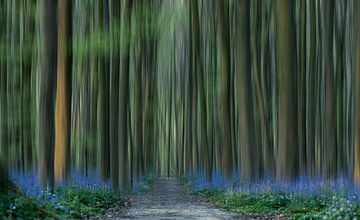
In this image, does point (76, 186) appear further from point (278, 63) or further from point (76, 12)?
point (76, 12)

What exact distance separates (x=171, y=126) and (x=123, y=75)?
28.8 metres

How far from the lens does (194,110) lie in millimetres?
28625

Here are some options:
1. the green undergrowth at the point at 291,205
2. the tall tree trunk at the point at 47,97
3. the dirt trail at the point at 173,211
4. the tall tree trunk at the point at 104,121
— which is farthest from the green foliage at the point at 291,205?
the tall tree trunk at the point at 47,97

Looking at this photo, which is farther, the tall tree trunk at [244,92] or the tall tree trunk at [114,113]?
the tall tree trunk at [244,92]

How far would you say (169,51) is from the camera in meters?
41.2

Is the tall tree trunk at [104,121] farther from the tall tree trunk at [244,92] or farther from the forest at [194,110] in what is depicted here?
the tall tree trunk at [244,92]

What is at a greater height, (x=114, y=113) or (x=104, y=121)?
(x=114, y=113)

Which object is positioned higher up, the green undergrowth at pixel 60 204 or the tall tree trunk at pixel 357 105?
the tall tree trunk at pixel 357 105

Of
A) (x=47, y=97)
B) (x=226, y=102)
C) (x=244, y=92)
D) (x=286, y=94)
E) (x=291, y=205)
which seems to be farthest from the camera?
(x=226, y=102)

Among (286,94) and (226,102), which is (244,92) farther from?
(286,94)

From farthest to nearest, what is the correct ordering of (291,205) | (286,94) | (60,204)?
(286,94), (291,205), (60,204)

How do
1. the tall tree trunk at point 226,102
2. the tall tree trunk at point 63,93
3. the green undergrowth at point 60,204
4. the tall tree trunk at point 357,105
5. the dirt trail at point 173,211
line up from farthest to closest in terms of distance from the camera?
the tall tree trunk at point 226,102 → the tall tree trunk at point 63,93 → the tall tree trunk at point 357,105 → the dirt trail at point 173,211 → the green undergrowth at point 60,204

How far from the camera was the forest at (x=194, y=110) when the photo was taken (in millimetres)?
12250

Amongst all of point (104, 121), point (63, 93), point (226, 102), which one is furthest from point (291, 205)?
point (104, 121)
